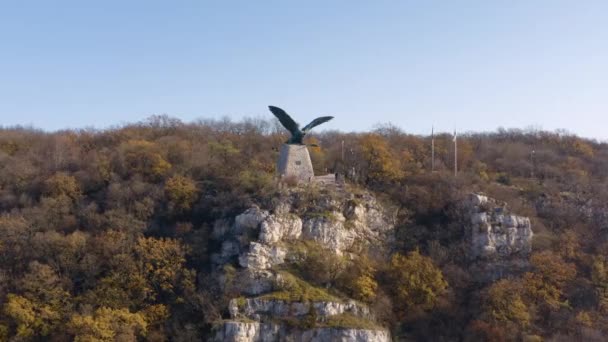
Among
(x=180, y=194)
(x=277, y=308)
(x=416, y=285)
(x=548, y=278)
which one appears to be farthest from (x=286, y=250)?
(x=548, y=278)

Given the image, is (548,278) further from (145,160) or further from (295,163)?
(145,160)

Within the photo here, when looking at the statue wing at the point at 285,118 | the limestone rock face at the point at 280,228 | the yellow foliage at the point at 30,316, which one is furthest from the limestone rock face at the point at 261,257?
the yellow foliage at the point at 30,316

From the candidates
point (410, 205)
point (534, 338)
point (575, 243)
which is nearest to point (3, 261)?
point (410, 205)

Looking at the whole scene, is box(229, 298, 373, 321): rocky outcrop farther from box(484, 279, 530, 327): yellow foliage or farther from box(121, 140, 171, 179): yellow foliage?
box(121, 140, 171, 179): yellow foliage

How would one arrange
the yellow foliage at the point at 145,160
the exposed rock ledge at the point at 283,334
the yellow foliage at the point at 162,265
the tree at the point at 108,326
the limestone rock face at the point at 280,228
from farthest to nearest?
the yellow foliage at the point at 145,160 → the limestone rock face at the point at 280,228 → the yellow foliage at the point at 162,265 → the exposed rock ledge at the point at 283,334 → the tree at the point at 108,326

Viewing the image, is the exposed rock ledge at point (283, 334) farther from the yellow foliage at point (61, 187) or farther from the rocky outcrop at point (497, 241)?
the yellow foliage at point (61, 187)

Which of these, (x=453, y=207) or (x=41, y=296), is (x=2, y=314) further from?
(x=453, y=207)
